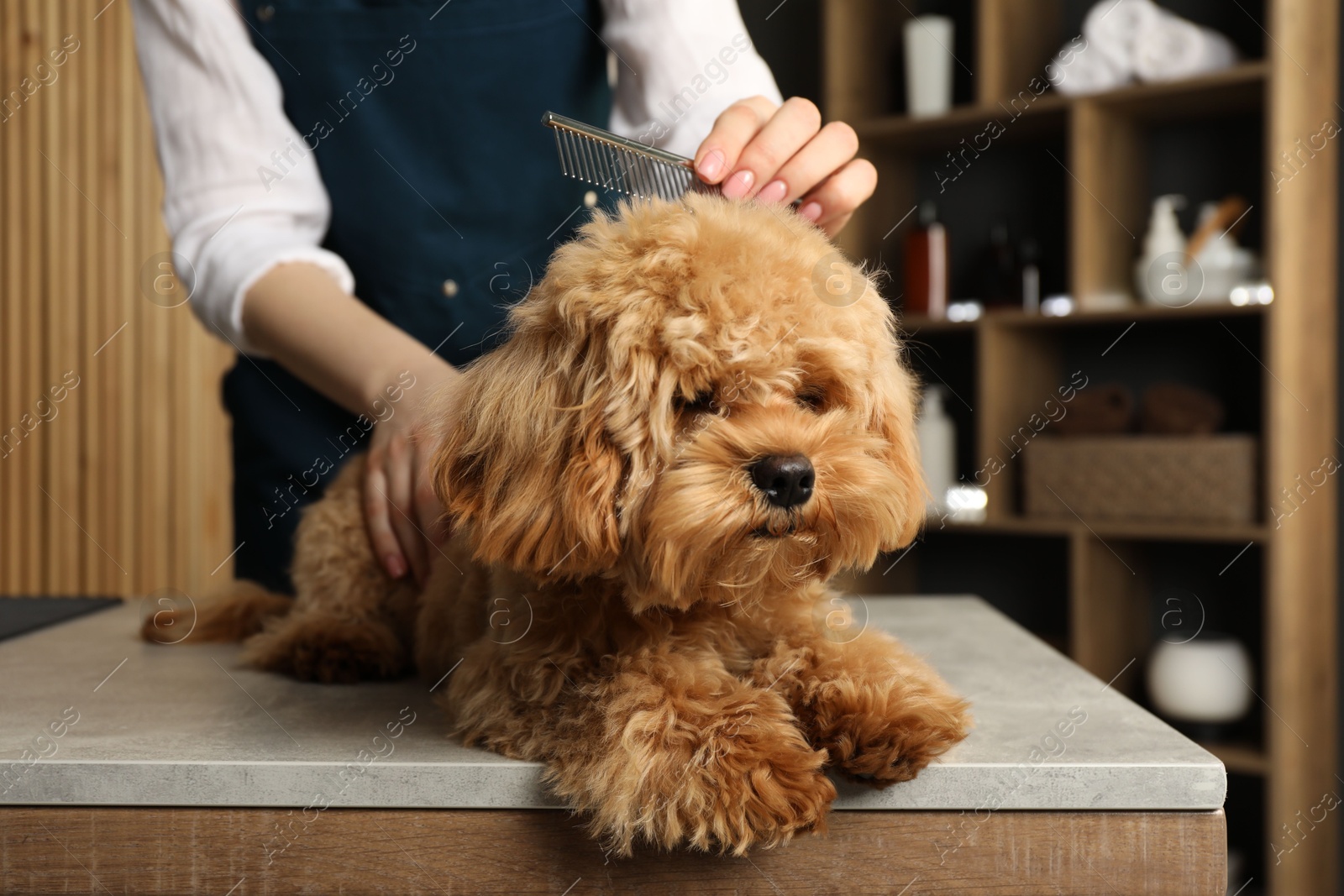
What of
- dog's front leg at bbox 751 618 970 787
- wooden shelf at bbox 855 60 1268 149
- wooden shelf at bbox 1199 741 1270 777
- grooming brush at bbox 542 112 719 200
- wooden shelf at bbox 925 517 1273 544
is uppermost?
wooden shelf at bbox 855 60 1268 149

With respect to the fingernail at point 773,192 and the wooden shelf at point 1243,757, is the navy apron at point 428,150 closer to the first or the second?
the fingernail at point 773,192

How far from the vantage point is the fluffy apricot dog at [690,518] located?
832 millimetres

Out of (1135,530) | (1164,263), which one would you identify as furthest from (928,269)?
(1135,530)

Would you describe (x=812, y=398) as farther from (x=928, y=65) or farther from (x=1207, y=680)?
(x=928, y=65)

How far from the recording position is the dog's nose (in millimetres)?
822

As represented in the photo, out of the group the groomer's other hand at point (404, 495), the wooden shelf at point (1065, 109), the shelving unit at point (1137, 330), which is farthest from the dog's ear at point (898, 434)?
the wooden shelf at point (1065, 109)

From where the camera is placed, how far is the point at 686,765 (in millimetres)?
840

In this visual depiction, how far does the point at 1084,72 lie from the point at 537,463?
2.37 metres

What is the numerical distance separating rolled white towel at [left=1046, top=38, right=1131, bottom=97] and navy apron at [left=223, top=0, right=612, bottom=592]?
1.54m

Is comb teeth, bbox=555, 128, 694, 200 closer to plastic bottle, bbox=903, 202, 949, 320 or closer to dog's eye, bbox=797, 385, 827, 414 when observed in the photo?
dog's eye, bbox=797, 385, 827, 414

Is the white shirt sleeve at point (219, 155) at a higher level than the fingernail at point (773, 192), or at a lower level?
higher

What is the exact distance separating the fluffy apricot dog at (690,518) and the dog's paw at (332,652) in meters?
0.30

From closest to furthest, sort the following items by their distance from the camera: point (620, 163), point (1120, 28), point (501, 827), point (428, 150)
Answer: point (501, 827) < point (620, 163) < point (428, 150) < point (1120, 28)

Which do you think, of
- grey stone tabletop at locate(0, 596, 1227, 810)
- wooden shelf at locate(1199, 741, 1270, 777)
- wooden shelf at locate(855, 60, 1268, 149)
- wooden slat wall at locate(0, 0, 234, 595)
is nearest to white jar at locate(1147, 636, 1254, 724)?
wooden shelf at locate(1199, 741, 1270, 777)
